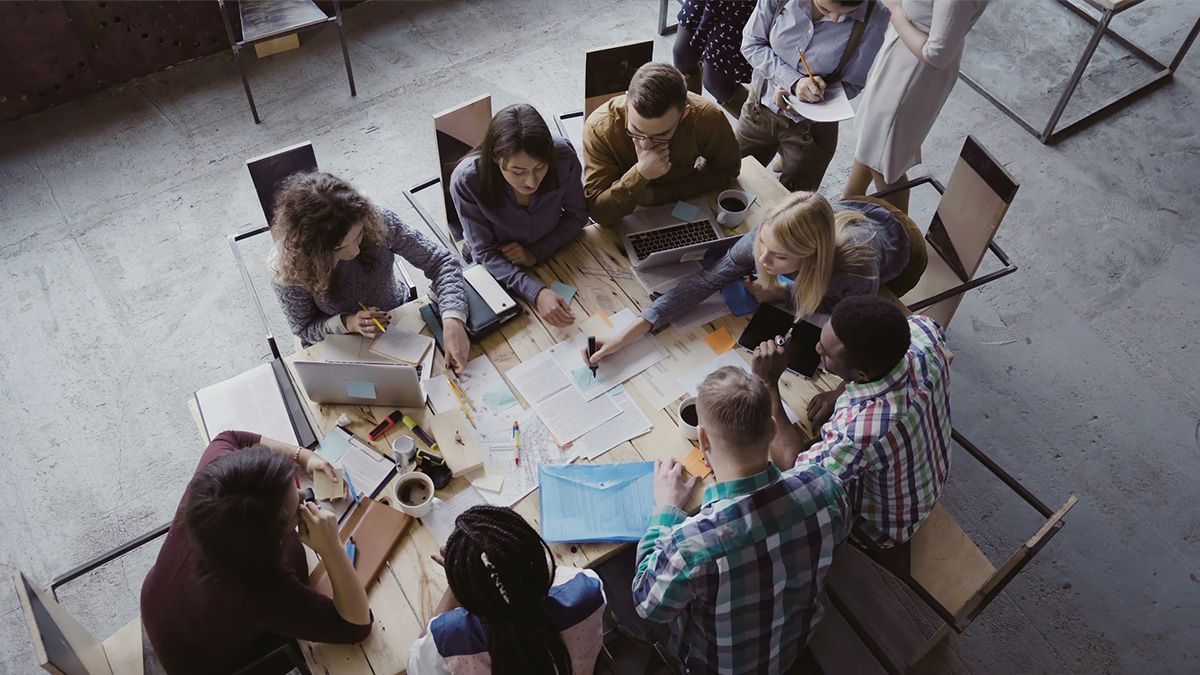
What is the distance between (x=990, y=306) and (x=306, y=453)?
3067 mm

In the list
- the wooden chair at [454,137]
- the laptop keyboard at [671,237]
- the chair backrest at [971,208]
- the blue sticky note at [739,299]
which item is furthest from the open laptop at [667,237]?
the chair backrest at [971,208]

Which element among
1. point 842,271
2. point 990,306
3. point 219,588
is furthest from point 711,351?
point 990,306

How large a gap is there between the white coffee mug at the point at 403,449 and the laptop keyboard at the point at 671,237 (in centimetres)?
99

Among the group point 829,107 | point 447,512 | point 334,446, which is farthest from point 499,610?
point 829,107

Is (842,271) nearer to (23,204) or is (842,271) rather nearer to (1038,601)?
(1038,601)

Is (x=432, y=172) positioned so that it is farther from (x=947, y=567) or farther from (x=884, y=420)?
(x=947, y=567)

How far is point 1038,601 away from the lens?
115 inches

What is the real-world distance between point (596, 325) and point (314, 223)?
90 centimetres

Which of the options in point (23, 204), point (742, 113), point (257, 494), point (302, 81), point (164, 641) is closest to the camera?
point (257, 494)

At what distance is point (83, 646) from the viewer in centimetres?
200

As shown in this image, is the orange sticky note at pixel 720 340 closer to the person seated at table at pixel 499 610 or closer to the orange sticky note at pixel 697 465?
the orange sticky note at pixel 697 465

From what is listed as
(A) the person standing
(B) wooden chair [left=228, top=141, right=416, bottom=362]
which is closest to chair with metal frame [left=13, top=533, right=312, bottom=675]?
(B) wooden chair [left=228, top=141, right=416, bottom=362]

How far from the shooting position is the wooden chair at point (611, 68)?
10.6 feet

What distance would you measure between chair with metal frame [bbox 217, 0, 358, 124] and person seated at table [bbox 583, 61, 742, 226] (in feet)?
6.83
